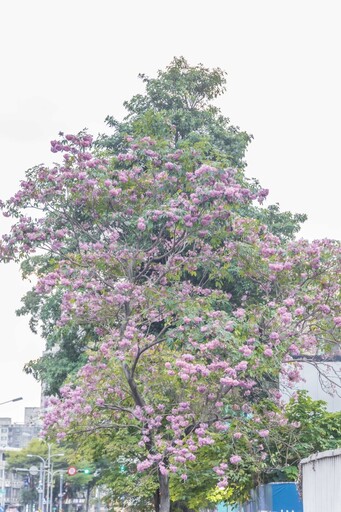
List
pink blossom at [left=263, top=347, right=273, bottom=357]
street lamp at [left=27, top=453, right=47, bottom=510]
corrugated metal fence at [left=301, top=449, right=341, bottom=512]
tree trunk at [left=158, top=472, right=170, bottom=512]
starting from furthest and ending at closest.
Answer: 1. street lamp at [left=27, top=453, right=47, bottom=510]
2. tree trunk at [left=158, top=472, right=170, bottom=512]
3. pink blossom at [left=263, top=347, right=273, bottom=357]
4. corrugated metal fence at [left=301, top=449, right=341, bottom=512]

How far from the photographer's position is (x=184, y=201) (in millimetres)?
21609

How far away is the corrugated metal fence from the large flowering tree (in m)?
5.22

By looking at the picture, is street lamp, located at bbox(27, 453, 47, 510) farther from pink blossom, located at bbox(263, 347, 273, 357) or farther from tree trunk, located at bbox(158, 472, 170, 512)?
pink blossom, located at bbox(263, 347, 273, 357)

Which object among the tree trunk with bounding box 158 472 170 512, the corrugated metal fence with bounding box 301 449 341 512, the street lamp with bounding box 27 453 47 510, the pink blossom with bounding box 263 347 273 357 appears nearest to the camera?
the corrugated metal fence with bounding box 301 449 341 512

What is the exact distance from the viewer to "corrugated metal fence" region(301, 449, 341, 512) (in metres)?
13.8

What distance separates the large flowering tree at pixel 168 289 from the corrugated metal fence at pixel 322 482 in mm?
5224

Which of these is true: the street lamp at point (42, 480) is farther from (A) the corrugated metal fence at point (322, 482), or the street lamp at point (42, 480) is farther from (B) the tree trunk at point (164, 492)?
(A) the corrugated metal fence at point (322, 482)

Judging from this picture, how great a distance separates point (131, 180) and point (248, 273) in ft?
12.5

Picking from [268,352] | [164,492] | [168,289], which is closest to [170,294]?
[168,289]

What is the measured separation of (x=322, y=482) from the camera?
14.9 meters

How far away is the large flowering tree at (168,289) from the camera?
71.7 feet

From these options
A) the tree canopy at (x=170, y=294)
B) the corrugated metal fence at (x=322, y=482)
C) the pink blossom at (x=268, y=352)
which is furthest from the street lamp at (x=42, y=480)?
the corrugated metal fence at (x=322, y=482)

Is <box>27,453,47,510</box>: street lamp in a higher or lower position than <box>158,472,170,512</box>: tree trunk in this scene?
higher

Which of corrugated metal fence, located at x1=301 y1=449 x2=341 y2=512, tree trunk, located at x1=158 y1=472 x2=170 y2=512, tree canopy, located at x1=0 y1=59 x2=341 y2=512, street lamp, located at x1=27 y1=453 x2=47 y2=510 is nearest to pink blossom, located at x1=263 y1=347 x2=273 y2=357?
tree canopy, located at x1=0 y1=59 x2=341 y2=512
